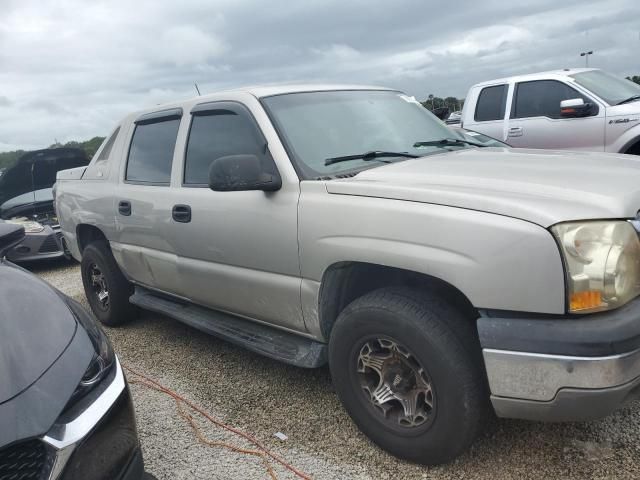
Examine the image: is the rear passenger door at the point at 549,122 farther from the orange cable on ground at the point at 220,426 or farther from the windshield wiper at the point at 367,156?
the orange cable on ground at the point at 220,426

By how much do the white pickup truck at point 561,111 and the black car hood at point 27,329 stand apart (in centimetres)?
669

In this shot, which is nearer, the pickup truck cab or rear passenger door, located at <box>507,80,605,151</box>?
the pickup truck cab

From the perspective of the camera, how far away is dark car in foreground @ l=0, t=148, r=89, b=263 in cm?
809

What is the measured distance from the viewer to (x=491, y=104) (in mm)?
8273

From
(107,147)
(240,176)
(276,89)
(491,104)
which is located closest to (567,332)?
(240,176)

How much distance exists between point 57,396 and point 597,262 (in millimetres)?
1885

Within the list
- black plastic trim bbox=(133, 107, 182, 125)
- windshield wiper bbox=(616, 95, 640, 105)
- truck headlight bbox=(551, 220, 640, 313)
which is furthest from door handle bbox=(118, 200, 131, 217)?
windshield wiper bbox=(616, 95, 640, 105)

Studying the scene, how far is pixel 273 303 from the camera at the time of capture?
315 cm

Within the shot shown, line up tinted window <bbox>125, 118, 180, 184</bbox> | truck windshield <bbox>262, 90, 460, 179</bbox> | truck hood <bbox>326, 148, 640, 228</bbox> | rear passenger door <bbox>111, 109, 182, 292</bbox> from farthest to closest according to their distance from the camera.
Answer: tinted window <bbox>125, 118, 180, 184</bbox> → rear passenger door <bbox>111, 109, 182, 292</bbox> → truck windshield <bbox>262, 90, 460, 179</bbox> → truck hood <bbox>326, 148, 640, 228</bbox>

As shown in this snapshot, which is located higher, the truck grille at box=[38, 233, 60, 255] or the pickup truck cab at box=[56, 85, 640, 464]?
the pickup truck cab at box=[56, 85, 640, 464]

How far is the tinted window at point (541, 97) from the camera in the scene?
7.53 m

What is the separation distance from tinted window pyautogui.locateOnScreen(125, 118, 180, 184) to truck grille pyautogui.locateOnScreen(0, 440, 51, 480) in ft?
8.07

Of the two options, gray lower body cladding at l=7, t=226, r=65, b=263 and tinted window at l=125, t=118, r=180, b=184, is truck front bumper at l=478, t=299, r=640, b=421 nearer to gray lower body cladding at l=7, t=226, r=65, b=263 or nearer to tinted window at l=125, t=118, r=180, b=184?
tinted window at l=125, t=118, r=180, b=184

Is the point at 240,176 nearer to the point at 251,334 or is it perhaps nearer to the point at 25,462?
the point at 251,334
